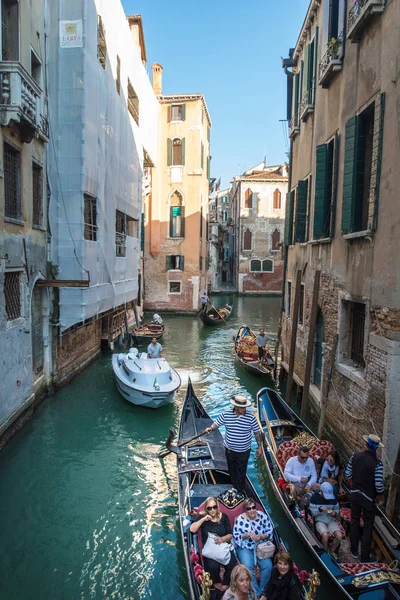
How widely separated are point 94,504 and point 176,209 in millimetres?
19026

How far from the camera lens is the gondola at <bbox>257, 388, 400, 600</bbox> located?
3.60 metres

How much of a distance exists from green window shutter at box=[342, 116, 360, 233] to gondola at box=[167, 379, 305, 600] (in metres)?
3.44

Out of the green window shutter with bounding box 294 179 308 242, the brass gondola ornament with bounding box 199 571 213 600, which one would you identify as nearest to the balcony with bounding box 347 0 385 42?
the green window shutter with bounding box 294 179 308 242

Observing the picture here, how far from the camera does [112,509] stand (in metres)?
5.47

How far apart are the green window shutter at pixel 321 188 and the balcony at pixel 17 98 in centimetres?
440

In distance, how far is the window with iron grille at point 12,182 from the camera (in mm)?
6855

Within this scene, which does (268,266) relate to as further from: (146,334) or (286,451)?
(286,451)

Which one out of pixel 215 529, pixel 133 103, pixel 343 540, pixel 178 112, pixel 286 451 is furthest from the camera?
pixel 178 112

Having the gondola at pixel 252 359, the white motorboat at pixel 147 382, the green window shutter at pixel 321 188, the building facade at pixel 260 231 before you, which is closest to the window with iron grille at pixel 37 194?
the white motorboat at pixel 147 382

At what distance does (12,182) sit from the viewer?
7.09 m

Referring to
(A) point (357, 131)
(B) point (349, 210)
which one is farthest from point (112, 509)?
(A) point (357, 131)

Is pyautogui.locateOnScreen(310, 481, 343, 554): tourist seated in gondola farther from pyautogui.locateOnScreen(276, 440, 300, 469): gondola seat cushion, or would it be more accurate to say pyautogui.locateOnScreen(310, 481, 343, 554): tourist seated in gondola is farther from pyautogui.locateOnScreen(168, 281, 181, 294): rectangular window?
pyautogui.locateOnScreen(168, 281, 181, 294): rectangular window

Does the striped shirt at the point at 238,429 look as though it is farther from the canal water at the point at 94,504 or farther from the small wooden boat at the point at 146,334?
the small wooden boat at the point at 146,334

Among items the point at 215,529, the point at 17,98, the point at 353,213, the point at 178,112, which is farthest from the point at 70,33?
the point at 178,112
